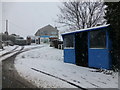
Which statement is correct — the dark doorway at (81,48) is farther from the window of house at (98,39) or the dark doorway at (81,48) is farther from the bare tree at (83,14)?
the bare tree at (83,14)

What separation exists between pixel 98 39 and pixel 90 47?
0.91 m

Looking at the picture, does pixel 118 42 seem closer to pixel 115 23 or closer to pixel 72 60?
pixel 115 23

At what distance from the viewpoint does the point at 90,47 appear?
34.3 ft

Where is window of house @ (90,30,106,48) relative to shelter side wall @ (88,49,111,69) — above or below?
above

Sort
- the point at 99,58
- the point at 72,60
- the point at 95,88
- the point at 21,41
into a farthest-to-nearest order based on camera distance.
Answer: the point at 21,41
the point at 72,60
the point at 99,58
the point at 95,88

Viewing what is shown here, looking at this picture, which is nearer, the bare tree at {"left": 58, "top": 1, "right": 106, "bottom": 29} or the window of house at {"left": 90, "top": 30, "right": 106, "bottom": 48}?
the window of house at {"left": 90, "top": 30, "right": 106, "bottom": 48}

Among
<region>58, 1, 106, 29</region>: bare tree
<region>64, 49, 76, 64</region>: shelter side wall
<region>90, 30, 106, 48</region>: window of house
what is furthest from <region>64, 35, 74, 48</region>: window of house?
<region>58, 1, 106, 29</region>: bare tree

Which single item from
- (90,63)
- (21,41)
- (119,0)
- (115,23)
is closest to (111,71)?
(90,63)

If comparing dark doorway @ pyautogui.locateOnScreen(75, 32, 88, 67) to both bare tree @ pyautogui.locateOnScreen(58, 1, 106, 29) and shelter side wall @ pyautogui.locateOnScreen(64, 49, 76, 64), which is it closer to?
shelter side wall @ pyautogui.locateOnScreen(64, 49, 76, 64)

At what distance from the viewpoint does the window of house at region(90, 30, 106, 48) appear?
30.9 feet

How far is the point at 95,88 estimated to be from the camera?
19.8 ft

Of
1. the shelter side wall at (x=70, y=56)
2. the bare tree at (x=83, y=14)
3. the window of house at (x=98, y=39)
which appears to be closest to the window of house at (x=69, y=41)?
the shelter side wall at (x=70, y=56)

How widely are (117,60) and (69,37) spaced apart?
5.02m

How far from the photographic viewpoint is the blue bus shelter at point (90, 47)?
9221 mm
